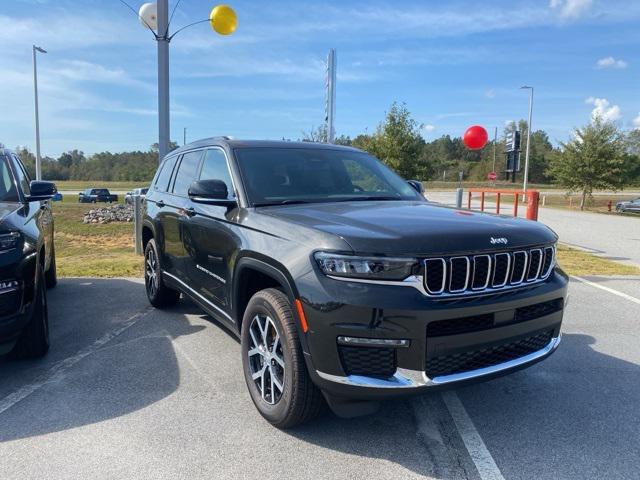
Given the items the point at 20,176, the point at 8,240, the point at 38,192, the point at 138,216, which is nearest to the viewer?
the point at 8,240

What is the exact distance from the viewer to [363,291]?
104 inches

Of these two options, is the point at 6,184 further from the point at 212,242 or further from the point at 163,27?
Answer: the point at 163,27

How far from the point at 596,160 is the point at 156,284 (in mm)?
32339

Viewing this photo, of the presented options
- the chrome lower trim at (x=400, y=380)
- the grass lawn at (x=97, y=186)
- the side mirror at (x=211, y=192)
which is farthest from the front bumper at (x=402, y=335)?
the grass lawn at (x=97, y=186)

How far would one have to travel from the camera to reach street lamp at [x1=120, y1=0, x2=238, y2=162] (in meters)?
9.22

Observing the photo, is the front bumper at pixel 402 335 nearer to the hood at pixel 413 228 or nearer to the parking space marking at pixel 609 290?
the hood at pixel 413 228

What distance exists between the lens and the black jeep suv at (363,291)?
8.72 feet

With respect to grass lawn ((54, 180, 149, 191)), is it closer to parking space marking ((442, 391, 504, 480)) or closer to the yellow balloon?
the yellow balloon

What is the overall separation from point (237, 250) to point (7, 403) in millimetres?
1879

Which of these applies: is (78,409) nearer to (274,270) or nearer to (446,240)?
(274,270)

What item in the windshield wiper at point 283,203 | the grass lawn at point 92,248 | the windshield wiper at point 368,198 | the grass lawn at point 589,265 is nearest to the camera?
the windshield wiper at point 283,203

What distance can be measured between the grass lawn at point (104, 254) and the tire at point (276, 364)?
17.8 ft

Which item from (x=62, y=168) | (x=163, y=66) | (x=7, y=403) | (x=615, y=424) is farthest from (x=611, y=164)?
(x=62, y=168)

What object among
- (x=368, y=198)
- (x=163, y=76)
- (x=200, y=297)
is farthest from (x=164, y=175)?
(x=163, y=76)
